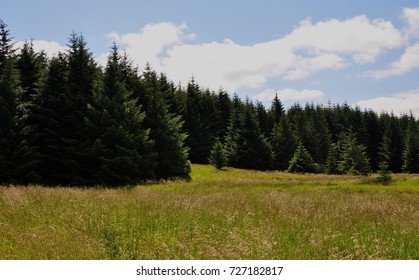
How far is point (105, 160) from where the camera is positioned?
24016mm

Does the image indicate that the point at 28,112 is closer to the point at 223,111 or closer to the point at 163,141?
the point at 163,141

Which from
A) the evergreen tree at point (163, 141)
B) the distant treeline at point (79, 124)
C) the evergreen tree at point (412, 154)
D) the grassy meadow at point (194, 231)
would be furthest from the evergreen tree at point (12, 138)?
the evergreen tree at point (412, 154)

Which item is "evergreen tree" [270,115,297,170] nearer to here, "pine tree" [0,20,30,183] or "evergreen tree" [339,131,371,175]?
"evergreen tree" [339,131,371,175]

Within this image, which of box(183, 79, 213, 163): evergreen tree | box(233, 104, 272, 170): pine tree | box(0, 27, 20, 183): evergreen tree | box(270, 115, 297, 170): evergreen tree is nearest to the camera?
box(0, 27, 20, 183): evergreen tree

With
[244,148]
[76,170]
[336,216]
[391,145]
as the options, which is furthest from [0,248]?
[391,145]

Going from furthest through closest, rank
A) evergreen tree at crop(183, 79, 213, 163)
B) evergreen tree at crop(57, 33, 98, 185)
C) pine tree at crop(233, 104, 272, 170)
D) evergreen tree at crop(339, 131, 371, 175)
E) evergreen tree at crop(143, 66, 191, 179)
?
1. evergreen tree at crop(183, 79, 213, 163)
2. pine tree at crop(233, 104, 272, 170)
3. evergreen tree at crop(339, 131, 371, 175)
4. evergreen tree at crop(143, 66, 191, 179)
5. evergreen tree at crop(57, 33, 98, 185)

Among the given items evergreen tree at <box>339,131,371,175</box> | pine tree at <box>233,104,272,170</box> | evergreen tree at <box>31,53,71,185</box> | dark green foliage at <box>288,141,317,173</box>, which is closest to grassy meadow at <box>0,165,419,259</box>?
evergreen tree at <box>31,53,71,185</box>

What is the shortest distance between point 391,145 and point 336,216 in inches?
3326

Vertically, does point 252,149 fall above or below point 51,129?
below

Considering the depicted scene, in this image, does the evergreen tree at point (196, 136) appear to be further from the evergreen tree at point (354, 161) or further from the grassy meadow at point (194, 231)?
the grassy meadow at point (194, 231)

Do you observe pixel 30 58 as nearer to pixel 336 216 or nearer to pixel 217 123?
pixel 336 216

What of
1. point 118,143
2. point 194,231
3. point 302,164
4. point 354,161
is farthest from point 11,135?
point 354,161

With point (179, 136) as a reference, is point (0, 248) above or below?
below

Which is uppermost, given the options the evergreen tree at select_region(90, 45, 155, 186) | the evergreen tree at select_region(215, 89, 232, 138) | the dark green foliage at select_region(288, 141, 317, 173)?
the evergreen tree at select_region(215, 89, 232, 138)
